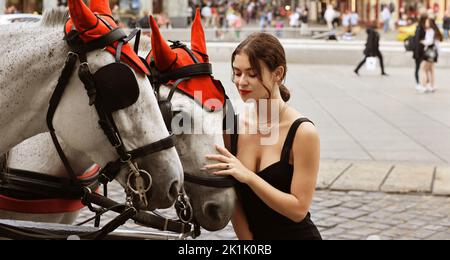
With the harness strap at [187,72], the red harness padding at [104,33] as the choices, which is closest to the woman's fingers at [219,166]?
the red harness padding at [104,33]

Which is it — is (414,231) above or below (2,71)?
below

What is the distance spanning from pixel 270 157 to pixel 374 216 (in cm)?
409

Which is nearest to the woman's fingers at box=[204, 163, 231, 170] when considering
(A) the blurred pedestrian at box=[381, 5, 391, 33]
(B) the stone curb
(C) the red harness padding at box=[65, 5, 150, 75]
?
(C) the red harness padding at box=[65, 5, 150, 75]

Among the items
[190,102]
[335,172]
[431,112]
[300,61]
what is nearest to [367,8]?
[300,61]

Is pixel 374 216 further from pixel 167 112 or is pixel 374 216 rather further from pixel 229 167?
pixel 229 167

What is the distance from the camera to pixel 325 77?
64.9 feet

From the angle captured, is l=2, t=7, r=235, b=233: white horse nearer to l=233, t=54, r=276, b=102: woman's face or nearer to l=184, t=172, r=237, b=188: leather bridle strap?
l=184, t=172, r=237, b=188: leather bridle strap

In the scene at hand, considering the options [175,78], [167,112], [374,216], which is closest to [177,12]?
[374,216]

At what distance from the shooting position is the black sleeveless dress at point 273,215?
9.77ft

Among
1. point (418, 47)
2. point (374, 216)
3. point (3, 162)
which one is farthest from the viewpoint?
point (418, 47)

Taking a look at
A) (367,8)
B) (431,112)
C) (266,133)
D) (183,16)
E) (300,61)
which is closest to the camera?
(266,133)

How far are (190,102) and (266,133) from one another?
16.9 inches

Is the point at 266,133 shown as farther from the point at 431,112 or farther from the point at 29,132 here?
the point at 431,112

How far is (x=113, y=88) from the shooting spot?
2.59 m
